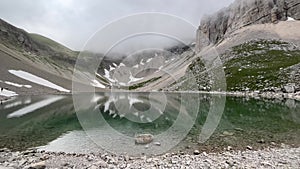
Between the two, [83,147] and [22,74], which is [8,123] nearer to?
[83,147]

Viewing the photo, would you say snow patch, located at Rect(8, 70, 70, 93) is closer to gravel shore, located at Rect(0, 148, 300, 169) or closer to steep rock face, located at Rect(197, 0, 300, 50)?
steep rock face, located at Rect(197, 0, 300, 50)

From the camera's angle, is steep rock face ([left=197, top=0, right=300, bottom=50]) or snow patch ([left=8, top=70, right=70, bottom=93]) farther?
steep rock face ([left=197, top=0, right=300, bottom=50])

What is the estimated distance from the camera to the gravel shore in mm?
16766

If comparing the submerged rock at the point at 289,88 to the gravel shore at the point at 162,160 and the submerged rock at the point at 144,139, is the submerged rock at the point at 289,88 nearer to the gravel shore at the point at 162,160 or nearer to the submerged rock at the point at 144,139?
the gravel shore at the point at 162,160

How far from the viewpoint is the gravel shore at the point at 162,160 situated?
1677 cm

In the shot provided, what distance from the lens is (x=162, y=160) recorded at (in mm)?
18438

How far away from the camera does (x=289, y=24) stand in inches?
6107

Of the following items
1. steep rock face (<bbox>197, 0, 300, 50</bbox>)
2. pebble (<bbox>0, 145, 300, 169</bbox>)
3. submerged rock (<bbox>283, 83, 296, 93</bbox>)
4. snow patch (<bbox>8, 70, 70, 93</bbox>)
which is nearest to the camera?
pebble (<bbox>0, 145, 300, 169</bbox>)

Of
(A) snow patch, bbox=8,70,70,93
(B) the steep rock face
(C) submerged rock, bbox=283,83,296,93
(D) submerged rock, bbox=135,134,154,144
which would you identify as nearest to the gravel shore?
(D) submerged rock, bbox=135,134,154,144

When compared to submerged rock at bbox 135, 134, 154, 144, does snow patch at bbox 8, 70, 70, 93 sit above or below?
above

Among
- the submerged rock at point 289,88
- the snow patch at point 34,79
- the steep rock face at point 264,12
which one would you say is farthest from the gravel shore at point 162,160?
the steep rock face at point 264,12

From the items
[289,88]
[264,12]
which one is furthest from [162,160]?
[264,12]

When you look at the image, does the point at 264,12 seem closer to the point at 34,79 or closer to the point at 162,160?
the point at 34,79

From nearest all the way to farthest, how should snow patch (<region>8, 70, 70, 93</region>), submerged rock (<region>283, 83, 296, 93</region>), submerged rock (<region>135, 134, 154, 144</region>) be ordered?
submerged rock (<region>135, 134, 154, 144</region>)
submerged rock (<region>283, 83, 296, 93</region>)
snow patch (<region>8, 70, 70, 93</region>)
